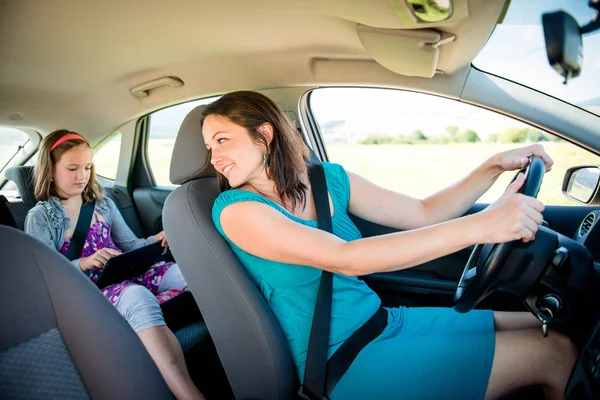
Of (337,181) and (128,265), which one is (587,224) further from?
(128,265)

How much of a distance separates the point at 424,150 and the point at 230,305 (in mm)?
1881

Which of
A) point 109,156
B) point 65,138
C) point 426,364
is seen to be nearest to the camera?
point 426,364

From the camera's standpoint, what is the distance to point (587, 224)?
5.60 feet

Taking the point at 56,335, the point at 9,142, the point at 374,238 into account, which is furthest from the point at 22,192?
the point at 374,238

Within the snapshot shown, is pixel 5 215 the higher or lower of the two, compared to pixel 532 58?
lower

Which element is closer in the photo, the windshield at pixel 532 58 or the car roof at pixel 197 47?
the windshield at pixel 532 58

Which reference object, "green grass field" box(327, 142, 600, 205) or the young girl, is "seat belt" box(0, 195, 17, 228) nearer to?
the young girl

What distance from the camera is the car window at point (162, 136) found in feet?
10.3

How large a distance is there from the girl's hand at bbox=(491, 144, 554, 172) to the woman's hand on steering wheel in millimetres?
420

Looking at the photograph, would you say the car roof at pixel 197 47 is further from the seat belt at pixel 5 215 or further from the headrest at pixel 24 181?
the seat belt at pixel 5 215

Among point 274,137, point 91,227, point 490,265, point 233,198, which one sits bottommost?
point 91,227

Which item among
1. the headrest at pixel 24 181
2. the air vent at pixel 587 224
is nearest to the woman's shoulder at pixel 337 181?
the air vent at pixel 587 224

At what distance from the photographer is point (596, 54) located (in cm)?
172

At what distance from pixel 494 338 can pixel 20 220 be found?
8.15 feet
